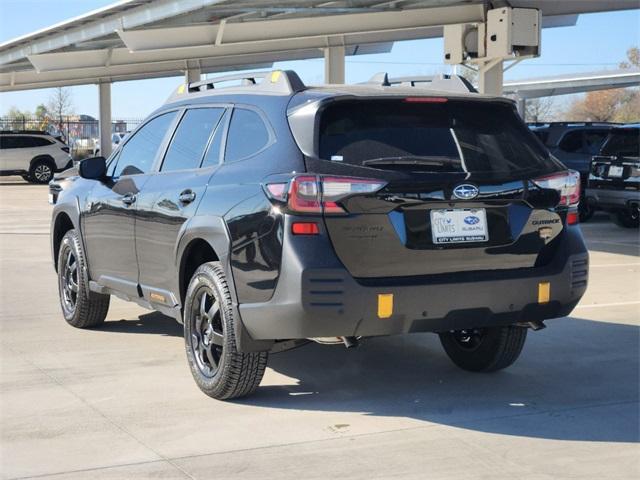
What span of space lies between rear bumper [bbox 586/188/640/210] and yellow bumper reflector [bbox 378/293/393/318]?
12.1 m

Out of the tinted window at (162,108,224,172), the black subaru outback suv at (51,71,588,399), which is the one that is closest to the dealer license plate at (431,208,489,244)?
the black subaru outback suv at (51,71,588,399)

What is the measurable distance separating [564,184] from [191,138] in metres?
2.43

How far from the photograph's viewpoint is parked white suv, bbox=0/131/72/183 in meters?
32.4

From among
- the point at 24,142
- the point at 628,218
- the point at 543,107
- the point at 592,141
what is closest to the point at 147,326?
the point at 628,218

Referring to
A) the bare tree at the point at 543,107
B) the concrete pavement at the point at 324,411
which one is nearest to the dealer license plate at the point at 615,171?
the concrete pavement at the point at 324,411

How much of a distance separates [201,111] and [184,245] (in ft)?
3.40

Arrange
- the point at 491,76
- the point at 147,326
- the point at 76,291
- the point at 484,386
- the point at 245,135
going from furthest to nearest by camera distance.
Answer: the point at 491,76, the point at 147,326, the point at 76,291, the point at 484,386, the point at 245,135

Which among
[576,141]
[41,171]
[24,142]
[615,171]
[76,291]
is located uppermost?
[576,141]

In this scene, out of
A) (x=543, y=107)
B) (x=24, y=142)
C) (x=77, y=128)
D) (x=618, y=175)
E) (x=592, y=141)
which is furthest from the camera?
(x=543, y=107)

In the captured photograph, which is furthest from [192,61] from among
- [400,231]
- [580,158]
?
[400,231]

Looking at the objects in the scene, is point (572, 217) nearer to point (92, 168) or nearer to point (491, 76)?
point (92, 168)

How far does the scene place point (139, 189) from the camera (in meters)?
6.61

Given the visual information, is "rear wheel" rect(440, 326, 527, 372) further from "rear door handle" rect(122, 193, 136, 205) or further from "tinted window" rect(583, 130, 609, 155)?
"tinted window" rect(583, 130, 609, 155)

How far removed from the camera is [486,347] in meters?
6.32
